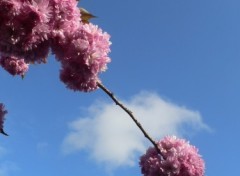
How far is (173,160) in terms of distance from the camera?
4.68 meters

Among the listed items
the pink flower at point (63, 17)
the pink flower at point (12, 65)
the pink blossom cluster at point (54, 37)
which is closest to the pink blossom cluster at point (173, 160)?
the pink blossom cluster at point (54, 37)

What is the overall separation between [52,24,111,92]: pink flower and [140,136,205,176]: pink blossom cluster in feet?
4.79

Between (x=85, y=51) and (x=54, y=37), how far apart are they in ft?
0.85

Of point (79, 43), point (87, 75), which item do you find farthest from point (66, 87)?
point (79, 43)

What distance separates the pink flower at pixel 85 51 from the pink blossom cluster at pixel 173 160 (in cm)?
146

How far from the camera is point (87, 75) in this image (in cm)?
365

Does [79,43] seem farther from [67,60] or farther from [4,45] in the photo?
[4,45]

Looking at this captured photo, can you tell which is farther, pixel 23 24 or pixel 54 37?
pixel 54 37

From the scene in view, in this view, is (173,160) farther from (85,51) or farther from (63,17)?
(63,17)

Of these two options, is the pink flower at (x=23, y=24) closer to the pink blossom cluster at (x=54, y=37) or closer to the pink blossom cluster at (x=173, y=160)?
the pink blossom cluster at (x=54, y=37)

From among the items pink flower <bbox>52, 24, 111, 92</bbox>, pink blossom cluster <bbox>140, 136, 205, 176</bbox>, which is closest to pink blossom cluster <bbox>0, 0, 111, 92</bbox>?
pink flower <bbox>52, 24, 111, 92</bbox>

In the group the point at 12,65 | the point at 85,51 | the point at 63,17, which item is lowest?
the point at 85,51

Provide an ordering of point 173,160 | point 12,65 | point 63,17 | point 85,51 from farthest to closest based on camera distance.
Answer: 1. point 12,65
2. point 173,160
3. point 85,51
4. point 63,17

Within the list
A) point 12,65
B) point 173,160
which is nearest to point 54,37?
point 173,160
